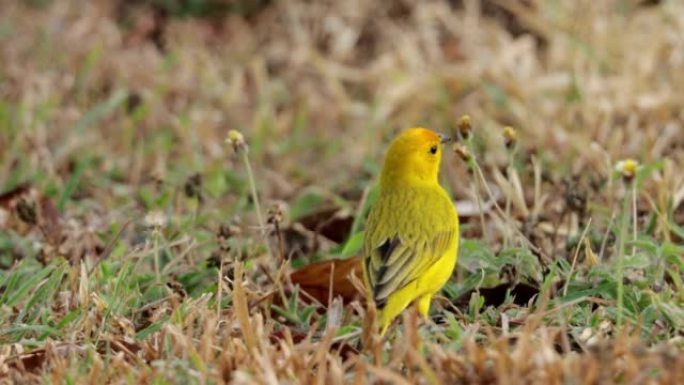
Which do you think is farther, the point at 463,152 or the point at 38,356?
the point at 463,152

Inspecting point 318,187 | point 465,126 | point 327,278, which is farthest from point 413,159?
point 318,187

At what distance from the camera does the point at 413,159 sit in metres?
4.30

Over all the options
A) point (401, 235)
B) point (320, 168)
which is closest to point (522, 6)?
point (320, 168)

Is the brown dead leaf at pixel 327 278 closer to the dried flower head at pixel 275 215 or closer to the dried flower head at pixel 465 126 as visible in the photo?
the dried flower head at pixel 275 215

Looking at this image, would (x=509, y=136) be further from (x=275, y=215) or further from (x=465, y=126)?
(x=275, y=215)

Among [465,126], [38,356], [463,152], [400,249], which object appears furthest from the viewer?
[465,126]

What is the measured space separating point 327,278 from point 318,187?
→ 5.77 feet

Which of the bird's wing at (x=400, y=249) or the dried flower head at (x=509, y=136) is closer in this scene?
the bird's wing at (x=400, y=249)

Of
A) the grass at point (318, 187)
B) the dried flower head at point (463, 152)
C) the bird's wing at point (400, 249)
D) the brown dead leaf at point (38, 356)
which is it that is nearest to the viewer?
the grass at point (318, 187)

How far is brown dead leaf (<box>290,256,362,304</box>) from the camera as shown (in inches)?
169

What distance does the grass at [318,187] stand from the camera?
3408 mm

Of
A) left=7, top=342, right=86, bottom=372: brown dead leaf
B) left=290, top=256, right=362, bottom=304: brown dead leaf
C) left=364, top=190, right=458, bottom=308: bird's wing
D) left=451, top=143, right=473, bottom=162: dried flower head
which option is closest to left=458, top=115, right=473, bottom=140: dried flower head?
left=451, top=143, right=473, bottom=162: dried flower head

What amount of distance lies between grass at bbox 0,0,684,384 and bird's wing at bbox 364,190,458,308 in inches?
5.2

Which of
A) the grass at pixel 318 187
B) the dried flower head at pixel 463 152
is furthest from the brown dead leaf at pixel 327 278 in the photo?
the dried flower head at pixel 463 152
